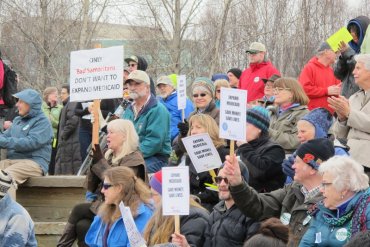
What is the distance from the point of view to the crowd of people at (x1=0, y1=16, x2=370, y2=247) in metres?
6.42

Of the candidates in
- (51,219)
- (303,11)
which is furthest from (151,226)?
(303,11)

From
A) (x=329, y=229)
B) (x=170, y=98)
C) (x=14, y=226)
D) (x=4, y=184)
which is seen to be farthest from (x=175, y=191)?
(x=170, y=98)

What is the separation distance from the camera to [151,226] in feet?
24.9

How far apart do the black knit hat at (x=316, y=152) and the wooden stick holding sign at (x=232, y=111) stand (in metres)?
0.54

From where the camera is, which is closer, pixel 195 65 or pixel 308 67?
pixel 308 67

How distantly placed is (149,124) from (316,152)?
143 inches

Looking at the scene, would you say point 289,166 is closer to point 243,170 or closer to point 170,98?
point 243,170

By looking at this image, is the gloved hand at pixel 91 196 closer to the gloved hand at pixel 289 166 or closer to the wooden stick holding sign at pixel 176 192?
the wooden stick holding sign at pixel 176 192

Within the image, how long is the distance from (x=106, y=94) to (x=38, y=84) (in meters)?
19.5

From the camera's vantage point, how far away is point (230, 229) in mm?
7406

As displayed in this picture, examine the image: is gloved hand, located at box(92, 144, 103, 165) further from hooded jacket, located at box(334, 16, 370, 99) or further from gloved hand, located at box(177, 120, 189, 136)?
hooded jacket, located at box(334, 16, 370, 99)

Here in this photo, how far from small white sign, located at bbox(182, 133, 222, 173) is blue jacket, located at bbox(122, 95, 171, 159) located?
1.59 meters

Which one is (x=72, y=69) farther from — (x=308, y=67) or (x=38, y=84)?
(x=38, y=84)

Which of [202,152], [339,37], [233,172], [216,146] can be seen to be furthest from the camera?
[339,37]
